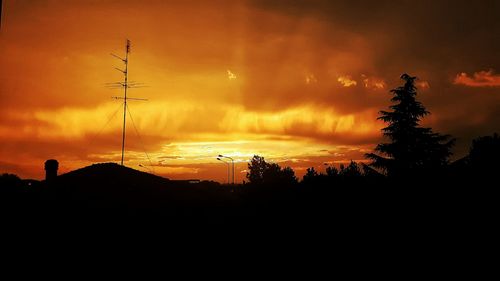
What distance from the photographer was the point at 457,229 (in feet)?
52.2

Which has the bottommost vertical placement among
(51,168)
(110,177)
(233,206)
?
(233,206)

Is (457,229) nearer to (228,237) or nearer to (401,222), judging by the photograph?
(401,222)

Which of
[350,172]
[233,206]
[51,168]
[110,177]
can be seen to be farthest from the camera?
[350,172]

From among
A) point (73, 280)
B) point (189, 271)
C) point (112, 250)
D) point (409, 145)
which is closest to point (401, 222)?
point (189, 271)

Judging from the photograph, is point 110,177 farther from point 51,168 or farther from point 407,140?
point 407,140

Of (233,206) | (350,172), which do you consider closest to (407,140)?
(350,172)

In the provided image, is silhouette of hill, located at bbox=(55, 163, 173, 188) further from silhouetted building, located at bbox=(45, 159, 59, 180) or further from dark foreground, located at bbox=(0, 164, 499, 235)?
silhouetted building, located at bbox=(45, 159, 59, 180)

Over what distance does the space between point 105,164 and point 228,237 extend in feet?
23.4

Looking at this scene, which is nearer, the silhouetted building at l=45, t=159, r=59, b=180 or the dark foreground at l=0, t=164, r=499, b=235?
the dark foreground at l=0, t=164, r=499, b=235

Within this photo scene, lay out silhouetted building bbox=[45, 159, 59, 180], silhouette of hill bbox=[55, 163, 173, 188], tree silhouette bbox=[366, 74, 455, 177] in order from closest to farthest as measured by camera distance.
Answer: silhouette of hill bbox=[55, 163, 173, 188], silhouetted building bbox=[45, 159, 59, 180], tree silhouette bbox=[366, 74, 455, 177]

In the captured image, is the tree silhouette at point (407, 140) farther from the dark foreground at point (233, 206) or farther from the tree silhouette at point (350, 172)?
the dark foreground at point (233, 206)

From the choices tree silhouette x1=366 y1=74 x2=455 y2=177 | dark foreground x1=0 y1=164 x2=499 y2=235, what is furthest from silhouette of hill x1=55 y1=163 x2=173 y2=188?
tree silhouette x1=366 y1=74 x2=455 y2=177

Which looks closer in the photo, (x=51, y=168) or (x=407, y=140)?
(x=51, y=168)

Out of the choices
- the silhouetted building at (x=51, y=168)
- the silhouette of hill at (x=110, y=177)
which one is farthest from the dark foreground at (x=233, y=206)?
the silhouetted building at (x=51, y=168)
